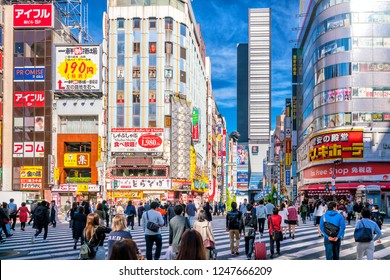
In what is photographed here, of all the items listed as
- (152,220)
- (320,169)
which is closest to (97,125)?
(320,169)

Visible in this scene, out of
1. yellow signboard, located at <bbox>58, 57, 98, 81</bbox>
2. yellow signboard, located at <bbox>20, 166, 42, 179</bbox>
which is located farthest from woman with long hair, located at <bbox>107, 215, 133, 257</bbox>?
yellow signboard, located at <bbox>20, 166, 42, 179</bbox>

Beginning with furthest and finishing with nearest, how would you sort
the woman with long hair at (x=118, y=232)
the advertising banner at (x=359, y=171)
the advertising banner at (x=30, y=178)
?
1. the advertising banner at (x=30, y=178)
2. the advertising banner at (x=359, y=171)
3. the woman with long hair at (x=118, y=232)

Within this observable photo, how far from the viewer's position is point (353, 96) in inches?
2729

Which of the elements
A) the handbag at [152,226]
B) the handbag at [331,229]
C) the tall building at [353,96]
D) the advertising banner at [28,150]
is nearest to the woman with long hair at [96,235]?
the handbag at [152,226]

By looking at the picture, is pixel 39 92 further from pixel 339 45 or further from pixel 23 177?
pixel 339 45

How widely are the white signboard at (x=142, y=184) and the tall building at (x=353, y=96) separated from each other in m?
19.8

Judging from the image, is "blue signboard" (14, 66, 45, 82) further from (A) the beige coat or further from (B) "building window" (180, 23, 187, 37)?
(A) the beige coat

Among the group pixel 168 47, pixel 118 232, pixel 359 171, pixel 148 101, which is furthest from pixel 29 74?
pixel 118 232

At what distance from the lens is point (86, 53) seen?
73.8 metres

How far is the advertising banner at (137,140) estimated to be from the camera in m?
80.1

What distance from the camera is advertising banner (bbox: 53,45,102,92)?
2899 inches

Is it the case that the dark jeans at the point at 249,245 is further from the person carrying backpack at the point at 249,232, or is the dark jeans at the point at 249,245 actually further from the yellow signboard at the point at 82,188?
the yellow signboard at the point at 82,188
